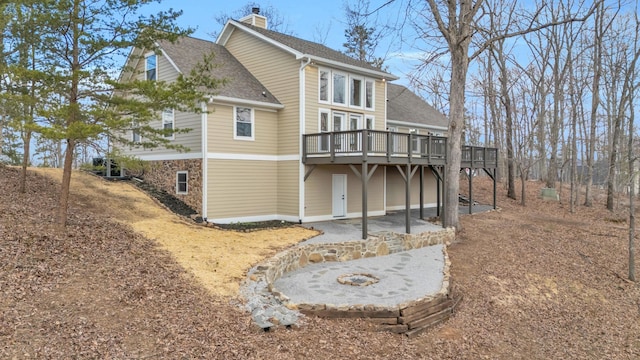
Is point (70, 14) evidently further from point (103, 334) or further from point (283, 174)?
point (283, 174)

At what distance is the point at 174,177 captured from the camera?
51.5 ft

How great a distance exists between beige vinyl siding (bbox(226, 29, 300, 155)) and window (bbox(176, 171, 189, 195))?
3.66 m

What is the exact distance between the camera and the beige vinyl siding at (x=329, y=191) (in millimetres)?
15830

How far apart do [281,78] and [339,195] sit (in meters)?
5.24

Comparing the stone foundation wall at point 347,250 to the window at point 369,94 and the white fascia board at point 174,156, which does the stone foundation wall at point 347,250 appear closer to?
the white fascia board at point 174,156

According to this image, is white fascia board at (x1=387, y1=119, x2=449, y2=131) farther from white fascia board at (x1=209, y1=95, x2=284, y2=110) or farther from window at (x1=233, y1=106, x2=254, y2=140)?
window at (x1=233, y1=106, x2=254, y2=140)

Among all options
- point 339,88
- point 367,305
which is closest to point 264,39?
point 339,88

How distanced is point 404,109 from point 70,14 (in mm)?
17483

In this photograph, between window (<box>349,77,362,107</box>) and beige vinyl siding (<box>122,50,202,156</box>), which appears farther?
window (<box>349,77,362,107</box>)

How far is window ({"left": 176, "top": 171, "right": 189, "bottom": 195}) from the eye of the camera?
1510 centimetres

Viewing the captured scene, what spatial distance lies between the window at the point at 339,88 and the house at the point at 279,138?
4 centimetres

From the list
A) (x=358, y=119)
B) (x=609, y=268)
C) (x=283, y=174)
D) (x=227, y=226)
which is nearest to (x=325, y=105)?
(x=358, y=119)

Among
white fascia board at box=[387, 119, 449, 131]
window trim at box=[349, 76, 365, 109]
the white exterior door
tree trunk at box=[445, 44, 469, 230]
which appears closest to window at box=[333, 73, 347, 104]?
window trim at box=[349, 76, 365, 109]

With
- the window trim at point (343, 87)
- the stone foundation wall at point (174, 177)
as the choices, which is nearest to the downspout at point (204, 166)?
the stone foundation wall at point (174, 177)
